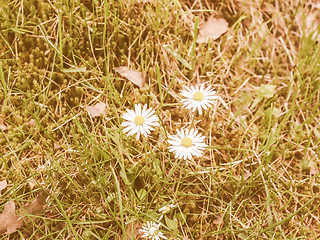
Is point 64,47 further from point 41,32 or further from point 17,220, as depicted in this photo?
point 17,220

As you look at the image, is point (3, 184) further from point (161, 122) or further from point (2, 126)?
point (161, 122)

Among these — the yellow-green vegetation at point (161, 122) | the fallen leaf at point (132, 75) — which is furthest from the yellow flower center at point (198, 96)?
the fallen leaf at point (132, 75)

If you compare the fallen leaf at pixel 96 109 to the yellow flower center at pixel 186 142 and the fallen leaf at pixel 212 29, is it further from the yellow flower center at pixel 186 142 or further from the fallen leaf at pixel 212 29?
the fallen leaf at pixel 212 29

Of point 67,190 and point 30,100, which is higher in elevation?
point 30,100

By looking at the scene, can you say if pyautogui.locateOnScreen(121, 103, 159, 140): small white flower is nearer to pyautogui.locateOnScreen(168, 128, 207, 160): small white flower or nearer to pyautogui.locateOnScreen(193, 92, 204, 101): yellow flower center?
pyautogui.locateOnScreen(168, 128, 207, 160): small white flower

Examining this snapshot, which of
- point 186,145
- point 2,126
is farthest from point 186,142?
point 2,126

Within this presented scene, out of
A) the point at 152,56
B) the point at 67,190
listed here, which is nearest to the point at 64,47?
the point at 152,56

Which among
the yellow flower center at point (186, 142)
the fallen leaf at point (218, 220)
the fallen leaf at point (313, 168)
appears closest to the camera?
the yellow flower center at point (186, 142)

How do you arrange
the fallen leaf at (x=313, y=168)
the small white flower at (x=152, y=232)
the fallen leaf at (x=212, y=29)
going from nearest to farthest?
the small white flower at (x=152, y=232) → the fallen leaf at (x=313, y=168) → the fallen leaf at (x=212, y=29)
